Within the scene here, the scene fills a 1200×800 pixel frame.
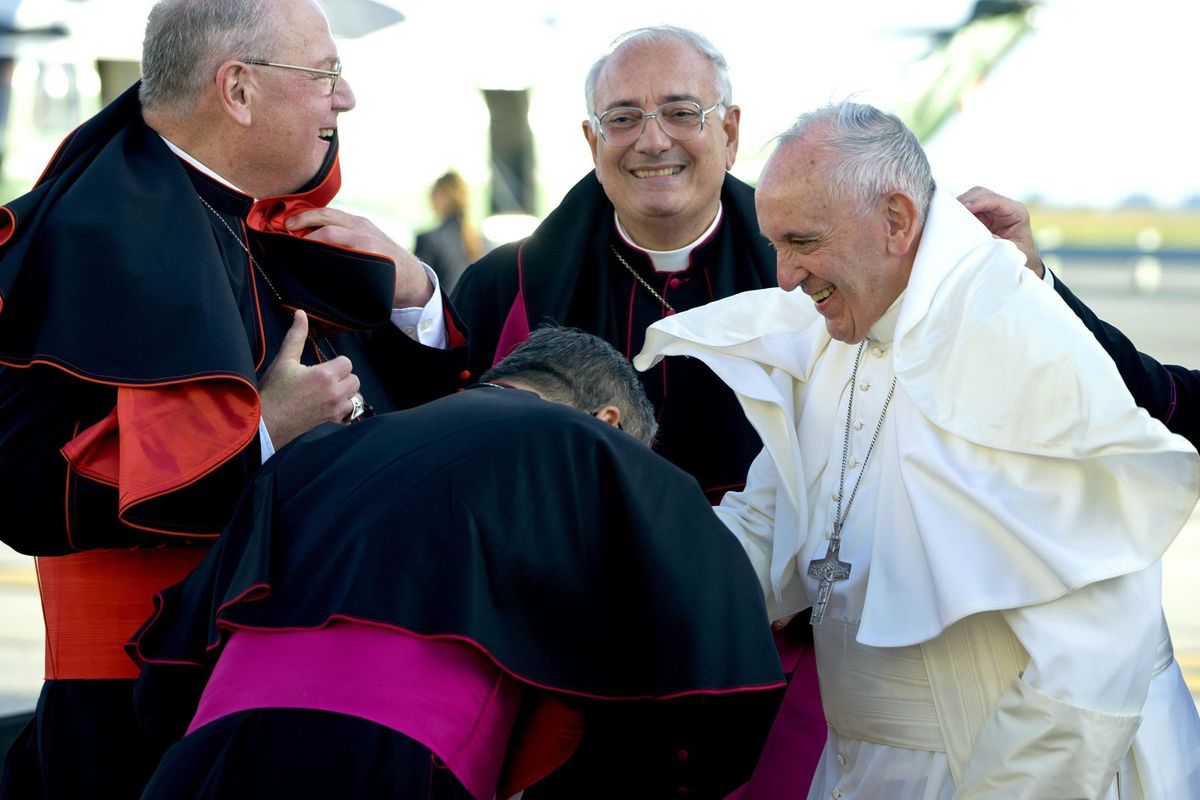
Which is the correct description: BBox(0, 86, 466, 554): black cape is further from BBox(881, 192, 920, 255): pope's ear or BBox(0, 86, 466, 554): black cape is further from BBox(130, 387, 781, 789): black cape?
BBox(881, 192, 920, 255): pope's ear

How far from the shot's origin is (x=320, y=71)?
107 inches

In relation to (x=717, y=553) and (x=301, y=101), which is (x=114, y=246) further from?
(x=717, y=553)

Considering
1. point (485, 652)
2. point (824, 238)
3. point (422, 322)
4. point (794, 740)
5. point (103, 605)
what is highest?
point (824, 238)

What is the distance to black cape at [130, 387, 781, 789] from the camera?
1.93m

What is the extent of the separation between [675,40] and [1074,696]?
179 centimetres

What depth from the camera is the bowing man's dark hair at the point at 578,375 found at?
2.25 metres

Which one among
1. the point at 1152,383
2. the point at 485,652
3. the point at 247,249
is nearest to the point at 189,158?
the point at 247,249

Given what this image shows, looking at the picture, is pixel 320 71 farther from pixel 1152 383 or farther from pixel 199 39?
pixel 1152 383

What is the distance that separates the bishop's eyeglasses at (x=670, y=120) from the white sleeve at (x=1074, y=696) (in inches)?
58.5

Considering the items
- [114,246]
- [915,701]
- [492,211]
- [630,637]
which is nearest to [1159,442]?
[915,701]

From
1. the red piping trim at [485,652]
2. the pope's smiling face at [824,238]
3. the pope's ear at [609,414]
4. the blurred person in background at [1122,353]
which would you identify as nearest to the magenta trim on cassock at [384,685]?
the red piping trim at [485,652]

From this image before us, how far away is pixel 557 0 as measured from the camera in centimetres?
1545

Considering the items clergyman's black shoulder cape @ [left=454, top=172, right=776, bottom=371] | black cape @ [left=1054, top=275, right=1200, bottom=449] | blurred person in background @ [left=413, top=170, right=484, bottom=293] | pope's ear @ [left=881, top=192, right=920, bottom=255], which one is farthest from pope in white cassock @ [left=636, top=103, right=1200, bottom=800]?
blurred person in background @ [left=413, top=170, right=484, bottom=293]

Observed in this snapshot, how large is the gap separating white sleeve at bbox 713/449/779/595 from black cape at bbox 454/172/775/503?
568 mm
